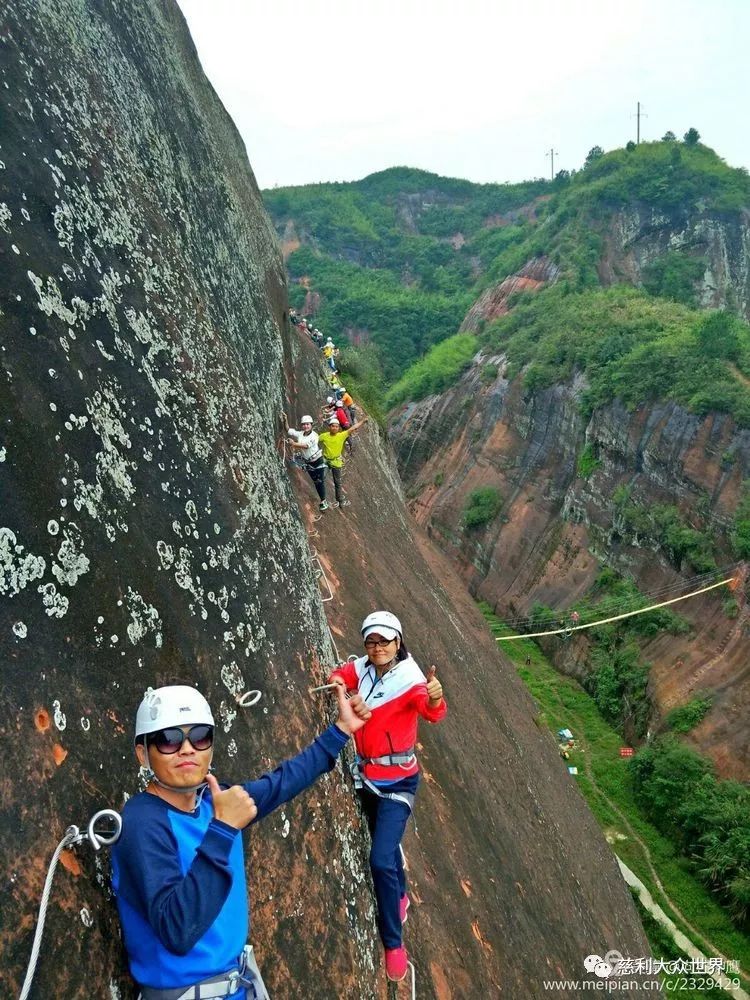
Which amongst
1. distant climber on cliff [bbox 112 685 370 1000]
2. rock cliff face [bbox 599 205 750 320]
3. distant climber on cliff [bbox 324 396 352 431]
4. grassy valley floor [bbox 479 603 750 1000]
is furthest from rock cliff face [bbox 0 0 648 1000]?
rock cliff face [bbox 599 205 750 320]

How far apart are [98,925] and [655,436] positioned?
35.3 meters

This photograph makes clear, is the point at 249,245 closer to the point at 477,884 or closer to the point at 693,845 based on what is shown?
the point at 477,884

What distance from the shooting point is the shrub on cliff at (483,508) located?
41.8 meters

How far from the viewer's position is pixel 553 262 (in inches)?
2507

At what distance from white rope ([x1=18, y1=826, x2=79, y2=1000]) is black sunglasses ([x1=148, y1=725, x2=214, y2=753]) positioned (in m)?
0.48

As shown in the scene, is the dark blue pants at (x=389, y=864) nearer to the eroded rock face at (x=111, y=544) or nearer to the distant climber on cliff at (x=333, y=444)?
the eroded rock face at (x=111, y=544)

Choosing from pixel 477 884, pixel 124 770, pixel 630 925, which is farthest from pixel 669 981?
pixel 124 770

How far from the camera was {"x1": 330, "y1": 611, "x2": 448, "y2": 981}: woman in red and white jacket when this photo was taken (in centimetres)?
427

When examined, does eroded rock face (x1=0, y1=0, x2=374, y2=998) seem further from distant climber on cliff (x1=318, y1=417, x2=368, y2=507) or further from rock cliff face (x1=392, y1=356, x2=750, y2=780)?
rock cliff face (x1=392, y1=356, x2=750, y2=780)

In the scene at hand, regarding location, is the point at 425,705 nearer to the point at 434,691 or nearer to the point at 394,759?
the point at 434,691

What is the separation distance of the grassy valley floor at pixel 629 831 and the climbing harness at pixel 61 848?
12.6 m

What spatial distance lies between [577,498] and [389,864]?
35180 millimetres

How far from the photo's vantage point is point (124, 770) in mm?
3170

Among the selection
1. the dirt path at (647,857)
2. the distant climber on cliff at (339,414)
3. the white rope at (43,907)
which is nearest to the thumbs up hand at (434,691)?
the white rope at (43,907)
